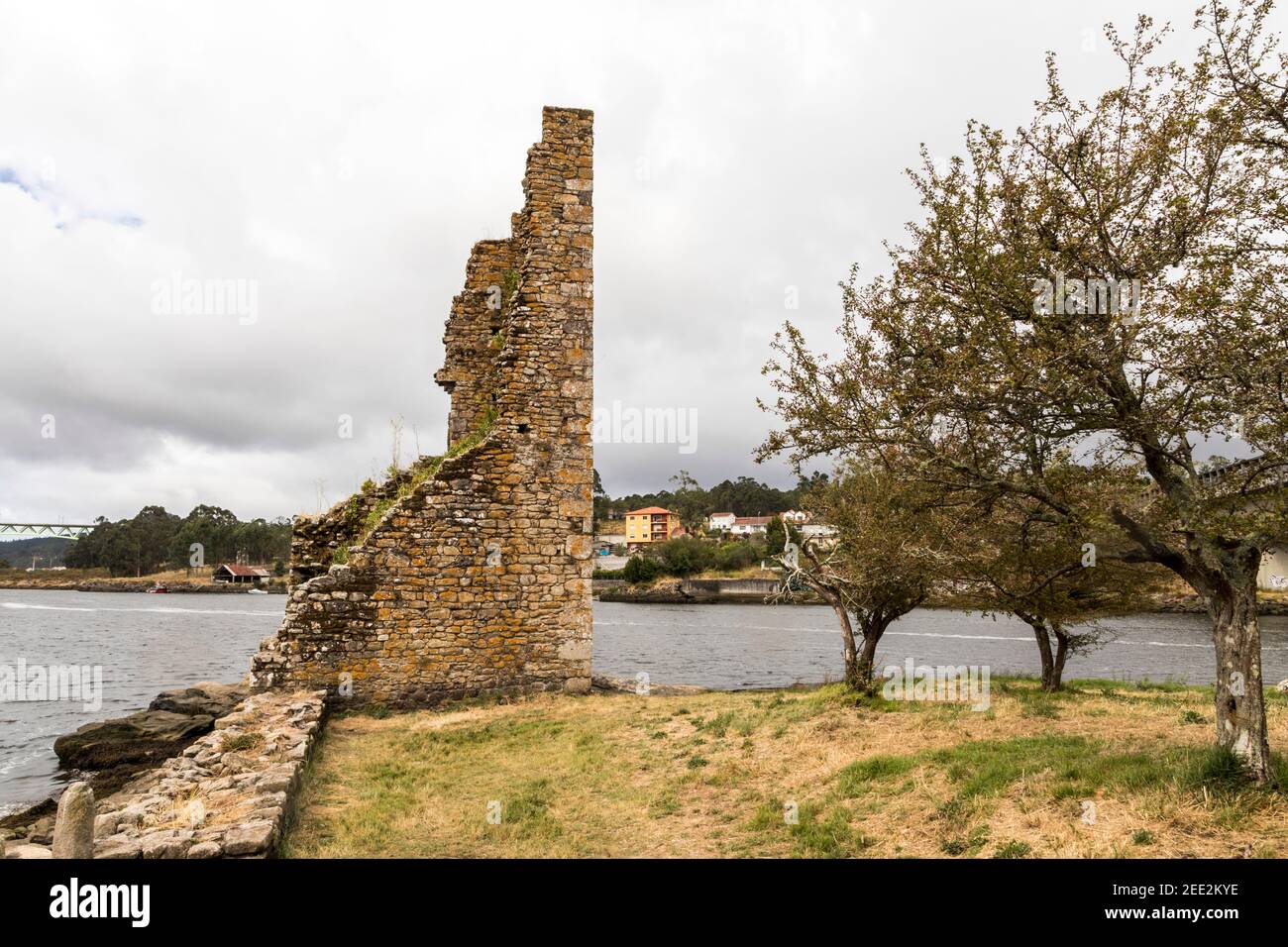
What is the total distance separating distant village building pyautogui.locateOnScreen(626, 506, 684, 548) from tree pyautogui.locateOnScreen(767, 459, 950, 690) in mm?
123621

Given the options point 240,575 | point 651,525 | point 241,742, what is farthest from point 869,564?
point 240,575

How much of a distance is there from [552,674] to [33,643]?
4688cm

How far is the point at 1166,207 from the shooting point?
26.1 ft

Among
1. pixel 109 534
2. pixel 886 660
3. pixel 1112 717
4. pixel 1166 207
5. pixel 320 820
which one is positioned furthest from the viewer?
pixel 109 534

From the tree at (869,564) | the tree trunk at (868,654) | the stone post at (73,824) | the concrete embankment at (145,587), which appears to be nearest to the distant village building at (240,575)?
the concrete embankment at (145,587)

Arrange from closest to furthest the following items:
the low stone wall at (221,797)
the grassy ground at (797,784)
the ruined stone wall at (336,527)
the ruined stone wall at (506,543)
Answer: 1. the low stone wall at (221,797)
2. the grassy ground at (797,784)
3. the ruined stone wall at (506,543)
4. the ruined stone wall at (336,527)

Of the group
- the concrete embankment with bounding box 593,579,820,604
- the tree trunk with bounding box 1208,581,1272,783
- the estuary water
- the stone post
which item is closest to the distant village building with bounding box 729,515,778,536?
the concrete embankment with bounding box 593,579,820,604

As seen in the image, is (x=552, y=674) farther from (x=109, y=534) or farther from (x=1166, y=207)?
(x=109, y=534)

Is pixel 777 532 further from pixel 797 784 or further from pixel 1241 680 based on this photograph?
pixel 1241 680

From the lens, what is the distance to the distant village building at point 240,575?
427 ft

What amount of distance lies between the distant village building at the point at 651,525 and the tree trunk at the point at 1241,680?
134m

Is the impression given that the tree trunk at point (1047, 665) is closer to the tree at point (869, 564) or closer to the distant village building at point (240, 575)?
the tree at point (869, 564)

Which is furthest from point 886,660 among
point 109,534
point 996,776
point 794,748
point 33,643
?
point 109,534
